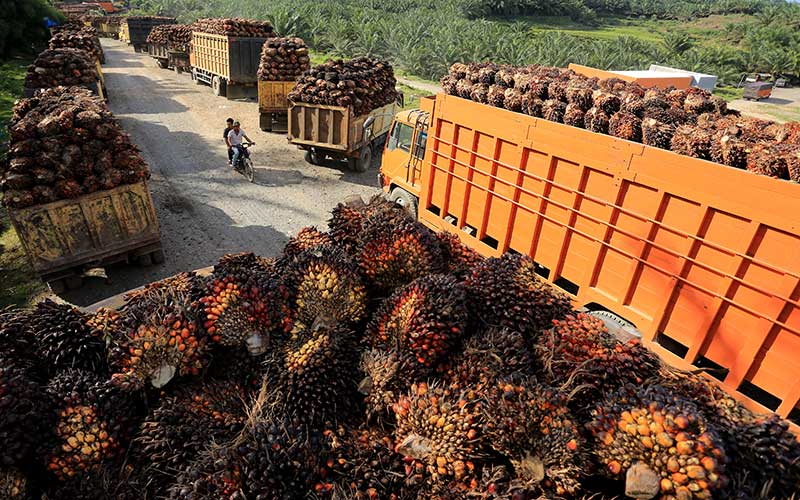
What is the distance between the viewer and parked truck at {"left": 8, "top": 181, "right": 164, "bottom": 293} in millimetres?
7023

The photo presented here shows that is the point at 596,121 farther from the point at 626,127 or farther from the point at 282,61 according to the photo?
the point at 282,61

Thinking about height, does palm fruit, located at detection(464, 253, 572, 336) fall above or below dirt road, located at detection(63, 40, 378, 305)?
above

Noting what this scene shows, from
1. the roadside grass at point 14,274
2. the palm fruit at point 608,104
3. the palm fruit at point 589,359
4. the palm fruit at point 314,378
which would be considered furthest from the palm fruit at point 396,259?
the roadside grass at point 14,274

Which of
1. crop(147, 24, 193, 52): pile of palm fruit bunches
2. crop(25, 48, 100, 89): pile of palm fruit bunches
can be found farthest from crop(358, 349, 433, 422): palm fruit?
crop(147, 24, 193, 52): pile of palm fruit bunches

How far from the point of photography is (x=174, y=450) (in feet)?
8.20

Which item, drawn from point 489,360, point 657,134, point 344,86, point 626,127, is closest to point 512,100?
point 626,127

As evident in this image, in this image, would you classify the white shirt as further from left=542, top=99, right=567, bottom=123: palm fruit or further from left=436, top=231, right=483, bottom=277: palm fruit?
left=436, top=231, right=483, bottom=277: palm fruit

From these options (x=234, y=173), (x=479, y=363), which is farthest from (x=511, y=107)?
(x=234, y=173)

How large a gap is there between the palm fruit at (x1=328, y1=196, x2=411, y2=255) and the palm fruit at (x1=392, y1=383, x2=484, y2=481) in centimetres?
176

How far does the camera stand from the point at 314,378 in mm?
2688

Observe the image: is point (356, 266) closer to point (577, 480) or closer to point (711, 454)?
point (577, 480)

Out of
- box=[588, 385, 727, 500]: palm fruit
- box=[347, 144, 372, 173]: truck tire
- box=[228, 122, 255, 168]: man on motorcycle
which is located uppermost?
box=[588, 385, 727, 500]: palm fruit

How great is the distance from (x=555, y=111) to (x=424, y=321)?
14.9ft

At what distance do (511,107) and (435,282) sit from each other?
Answer: 4.58m
